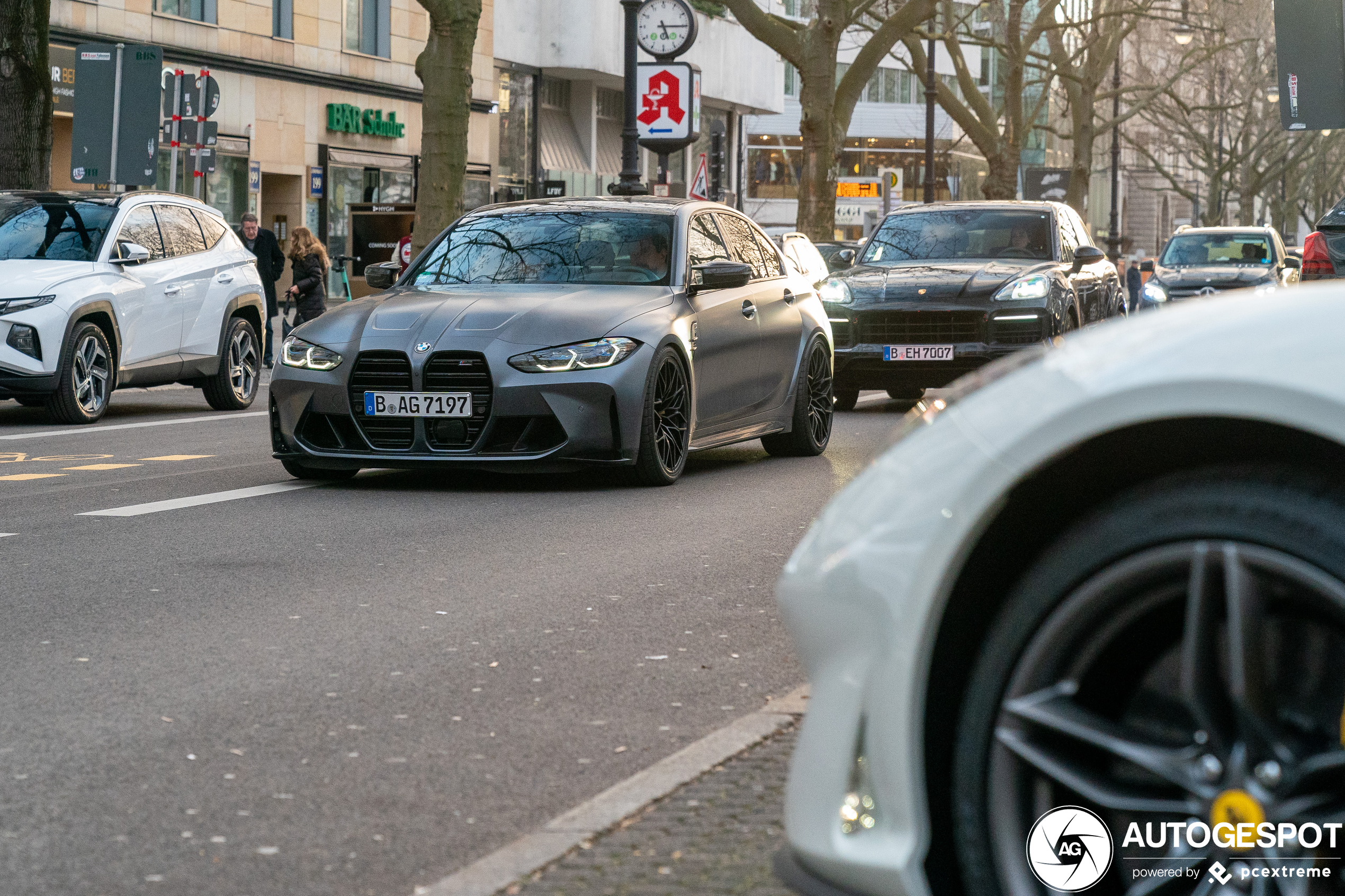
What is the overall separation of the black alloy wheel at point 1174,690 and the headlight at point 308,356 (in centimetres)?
746

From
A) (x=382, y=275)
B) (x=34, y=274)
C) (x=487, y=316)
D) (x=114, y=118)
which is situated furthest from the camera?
(x=114, y=118)

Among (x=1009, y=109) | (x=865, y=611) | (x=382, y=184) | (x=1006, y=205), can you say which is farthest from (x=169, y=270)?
(x=1009, y=109)

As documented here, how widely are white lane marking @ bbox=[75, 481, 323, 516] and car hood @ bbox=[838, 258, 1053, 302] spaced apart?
6.68 m

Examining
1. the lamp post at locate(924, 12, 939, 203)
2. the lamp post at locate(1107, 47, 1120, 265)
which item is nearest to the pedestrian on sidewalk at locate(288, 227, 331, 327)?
the lamp post at locate(924, 12, 939, 203)

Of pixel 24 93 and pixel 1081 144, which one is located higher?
pixel 1081 144

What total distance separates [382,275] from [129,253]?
4751mm

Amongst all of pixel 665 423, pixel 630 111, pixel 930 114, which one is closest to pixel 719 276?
pixel 665 423

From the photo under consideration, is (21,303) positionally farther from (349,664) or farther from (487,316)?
(349,664)

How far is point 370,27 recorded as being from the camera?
4072 cm

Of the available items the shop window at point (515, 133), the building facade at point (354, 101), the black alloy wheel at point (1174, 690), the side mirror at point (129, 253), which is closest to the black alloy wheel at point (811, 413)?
the side mirror at point (129, 253)

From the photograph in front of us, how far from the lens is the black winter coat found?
72.8 ft

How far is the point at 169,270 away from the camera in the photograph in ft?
51.4

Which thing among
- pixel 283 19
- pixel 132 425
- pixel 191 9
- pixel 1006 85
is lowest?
pixel 132 425

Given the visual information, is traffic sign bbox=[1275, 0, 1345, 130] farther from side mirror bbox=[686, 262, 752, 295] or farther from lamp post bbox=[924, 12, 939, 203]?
lamp post bbox=[924, 12, 939, 203]
